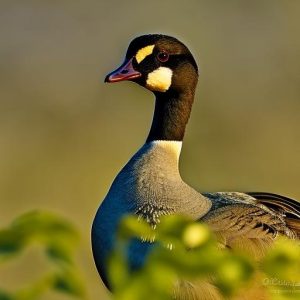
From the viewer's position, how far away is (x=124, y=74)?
414 cm

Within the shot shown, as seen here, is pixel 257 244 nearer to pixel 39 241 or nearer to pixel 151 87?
pixel 151 87

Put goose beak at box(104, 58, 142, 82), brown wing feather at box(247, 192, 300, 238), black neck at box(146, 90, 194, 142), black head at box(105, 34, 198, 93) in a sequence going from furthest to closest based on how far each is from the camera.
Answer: black neck at box(146, 90, 194, 142)
black head at box(105, 34, 198, 93)
goose beak at box(104, 58, 142, 82)
brown wing feather at box(247, 192, 300, 238)

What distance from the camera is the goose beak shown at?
410 cm

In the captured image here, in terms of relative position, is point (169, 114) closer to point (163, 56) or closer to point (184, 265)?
point (163, 56)

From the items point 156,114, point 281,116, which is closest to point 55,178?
point 281,116

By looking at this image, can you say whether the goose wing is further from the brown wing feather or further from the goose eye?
the goose eye

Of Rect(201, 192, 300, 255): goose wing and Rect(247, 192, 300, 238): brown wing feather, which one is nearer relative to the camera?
Rect(201, 192, 300, 255): goose wing

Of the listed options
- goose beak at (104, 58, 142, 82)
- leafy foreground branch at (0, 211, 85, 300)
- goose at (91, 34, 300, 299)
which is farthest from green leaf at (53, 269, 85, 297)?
goose beak at (104, 58, 142, 82)

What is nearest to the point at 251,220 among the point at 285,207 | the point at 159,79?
the point at 285,207

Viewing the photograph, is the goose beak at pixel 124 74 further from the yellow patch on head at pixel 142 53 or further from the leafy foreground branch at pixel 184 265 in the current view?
the leafy foreground branch at pixel 184 265

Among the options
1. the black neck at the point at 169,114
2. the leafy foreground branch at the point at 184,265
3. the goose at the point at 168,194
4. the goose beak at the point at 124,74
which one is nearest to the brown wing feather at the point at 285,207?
the goose at the point at 168,194

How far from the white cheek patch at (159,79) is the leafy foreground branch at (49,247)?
3.35m

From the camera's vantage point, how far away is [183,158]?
9742 mm

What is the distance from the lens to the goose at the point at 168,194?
3.72 metres
